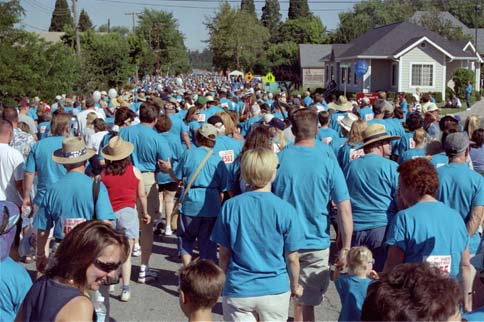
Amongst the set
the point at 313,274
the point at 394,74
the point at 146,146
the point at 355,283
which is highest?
the point at 394,74

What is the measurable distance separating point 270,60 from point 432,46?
3617cm

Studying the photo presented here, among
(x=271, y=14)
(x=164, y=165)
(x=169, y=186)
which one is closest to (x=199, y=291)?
(x=164, y=165)

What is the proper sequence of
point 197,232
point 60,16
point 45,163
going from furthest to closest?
point 60,16 → point 45,163 → point 197,232

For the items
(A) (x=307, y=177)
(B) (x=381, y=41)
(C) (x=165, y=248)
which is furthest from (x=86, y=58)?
(A) (x=307, y=177)

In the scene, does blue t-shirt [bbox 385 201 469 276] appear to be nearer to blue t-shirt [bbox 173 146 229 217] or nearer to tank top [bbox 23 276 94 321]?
tank top [bbox 23 276 94 321]

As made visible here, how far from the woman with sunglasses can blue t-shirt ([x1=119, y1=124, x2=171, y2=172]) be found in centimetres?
470

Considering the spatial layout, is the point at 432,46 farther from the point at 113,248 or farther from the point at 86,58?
the point at 113,248

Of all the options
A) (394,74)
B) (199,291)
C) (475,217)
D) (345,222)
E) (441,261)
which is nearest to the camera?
(199,291)

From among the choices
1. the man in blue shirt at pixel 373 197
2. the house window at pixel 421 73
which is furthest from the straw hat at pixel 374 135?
the house window at pixel 421 73

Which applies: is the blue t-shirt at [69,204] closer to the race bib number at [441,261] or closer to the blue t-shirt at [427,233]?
the blue t-shirt at [427,233]

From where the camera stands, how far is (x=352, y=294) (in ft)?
12.8

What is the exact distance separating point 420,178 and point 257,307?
142 cm

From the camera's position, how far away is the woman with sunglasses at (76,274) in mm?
2844

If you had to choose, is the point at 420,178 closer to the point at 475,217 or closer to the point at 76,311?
the point at 475,217
